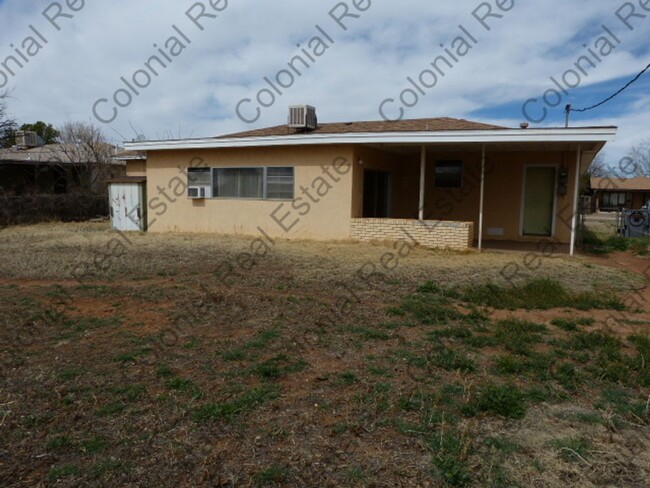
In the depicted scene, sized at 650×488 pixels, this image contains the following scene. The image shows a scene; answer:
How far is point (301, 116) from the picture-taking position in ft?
48.1

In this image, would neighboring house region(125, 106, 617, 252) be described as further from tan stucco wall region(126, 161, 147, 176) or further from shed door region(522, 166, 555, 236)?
tan stucco wall region(126, 161, 147, 176)

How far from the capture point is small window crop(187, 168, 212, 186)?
558 inches

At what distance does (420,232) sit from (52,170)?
767 inches

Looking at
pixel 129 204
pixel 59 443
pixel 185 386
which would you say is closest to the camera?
pixel 59 443

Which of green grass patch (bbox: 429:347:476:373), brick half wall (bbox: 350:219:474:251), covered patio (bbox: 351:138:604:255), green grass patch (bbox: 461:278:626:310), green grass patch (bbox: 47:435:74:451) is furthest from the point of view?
covered patio (bbox: 351:138:604:255)

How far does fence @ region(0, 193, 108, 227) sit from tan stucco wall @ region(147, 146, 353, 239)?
5.98 m

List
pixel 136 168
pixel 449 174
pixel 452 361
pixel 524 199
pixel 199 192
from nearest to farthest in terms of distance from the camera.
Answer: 1. pixel 452 361
2. pixel 524 199
3. pixel 199 192
4. pixel 449 174
5. pixel 136 168

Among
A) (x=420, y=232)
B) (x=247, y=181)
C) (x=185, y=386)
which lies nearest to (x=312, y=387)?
(x=185, y=386)

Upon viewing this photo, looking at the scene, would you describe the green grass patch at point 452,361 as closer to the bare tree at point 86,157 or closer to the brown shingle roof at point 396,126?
the brown shingle roof at point 396,126

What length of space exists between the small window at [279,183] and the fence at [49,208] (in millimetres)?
10312

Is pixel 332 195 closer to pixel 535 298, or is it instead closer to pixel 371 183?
pixel 371 183

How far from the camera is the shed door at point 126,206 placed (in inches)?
613

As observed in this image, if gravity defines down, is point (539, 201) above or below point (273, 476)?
above

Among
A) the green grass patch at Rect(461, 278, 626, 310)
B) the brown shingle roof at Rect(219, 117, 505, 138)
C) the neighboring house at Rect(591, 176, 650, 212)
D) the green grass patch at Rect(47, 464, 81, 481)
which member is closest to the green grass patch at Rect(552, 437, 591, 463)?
the green grass patch at Rect(47, 464, 81, 481)
